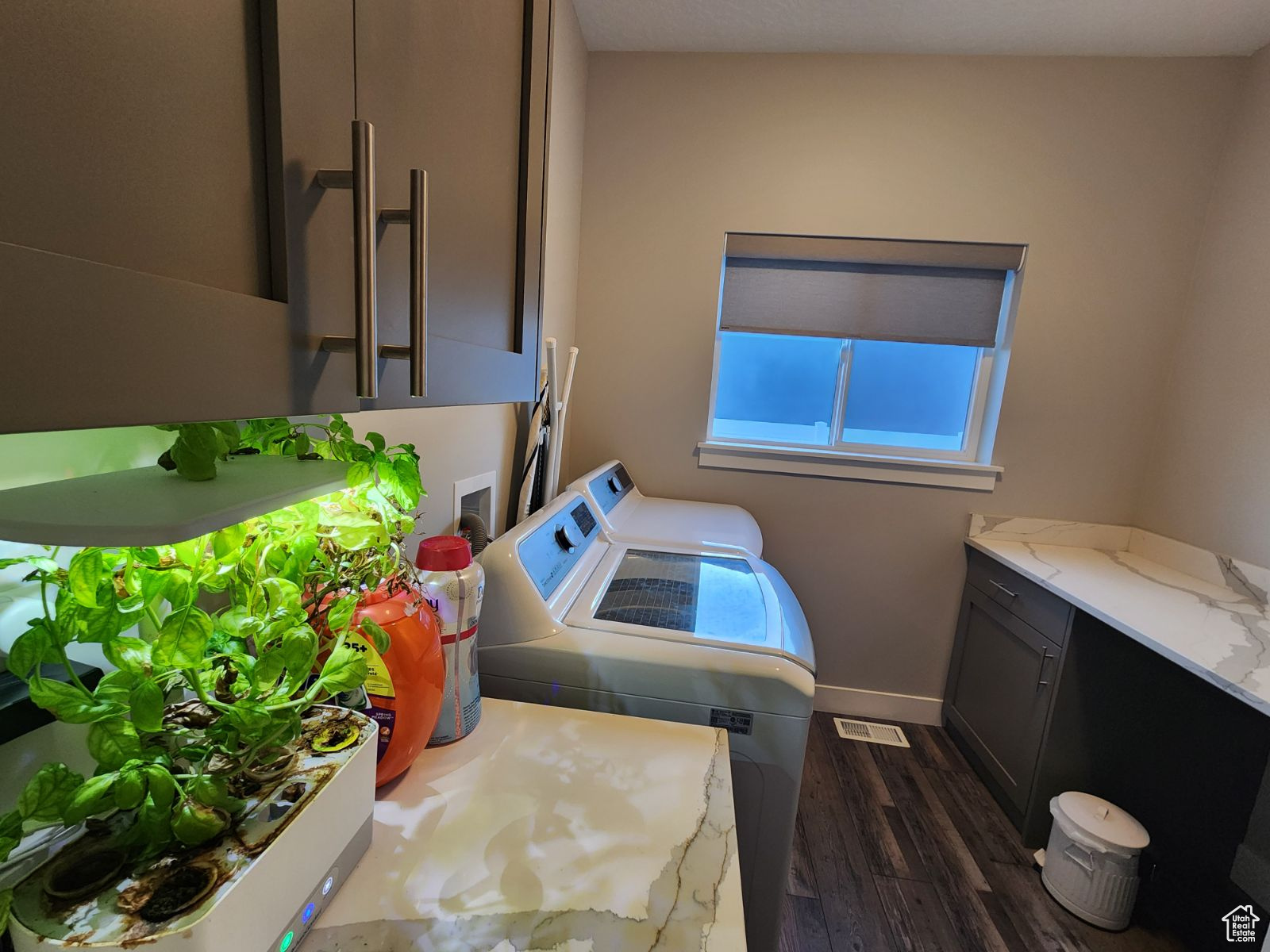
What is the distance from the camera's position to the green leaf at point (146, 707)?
0.40 metres

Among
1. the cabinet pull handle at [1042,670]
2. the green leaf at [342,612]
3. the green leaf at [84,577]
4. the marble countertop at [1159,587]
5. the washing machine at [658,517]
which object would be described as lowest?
the cabinet pull handle at [1042,670]

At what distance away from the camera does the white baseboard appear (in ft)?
7.94

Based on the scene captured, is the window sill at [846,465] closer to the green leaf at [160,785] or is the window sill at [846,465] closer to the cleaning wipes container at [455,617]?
the cleaning wipes container at [455,617]

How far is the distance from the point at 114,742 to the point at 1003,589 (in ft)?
7.89

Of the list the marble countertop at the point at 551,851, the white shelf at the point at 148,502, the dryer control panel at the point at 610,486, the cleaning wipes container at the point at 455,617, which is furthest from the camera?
the dryer control panel at the point at 610,486

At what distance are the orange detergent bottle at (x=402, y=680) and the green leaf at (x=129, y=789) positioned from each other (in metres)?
0.27

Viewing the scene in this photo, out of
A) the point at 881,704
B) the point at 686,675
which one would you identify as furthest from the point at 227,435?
the point at 881,704

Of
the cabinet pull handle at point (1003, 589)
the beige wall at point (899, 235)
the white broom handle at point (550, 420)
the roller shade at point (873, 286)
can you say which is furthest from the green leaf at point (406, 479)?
the cabinet pull handle at point (1003, 589)

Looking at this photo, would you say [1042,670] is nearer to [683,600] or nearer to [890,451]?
[890,451]

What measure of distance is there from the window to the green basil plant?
193cm

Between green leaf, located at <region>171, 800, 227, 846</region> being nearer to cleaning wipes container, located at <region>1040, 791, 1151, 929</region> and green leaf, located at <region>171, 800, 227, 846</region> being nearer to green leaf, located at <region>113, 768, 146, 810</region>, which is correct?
green leaf, located at <region>113, 768, 146, 810</region>

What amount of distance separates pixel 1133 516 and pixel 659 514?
1.94 m

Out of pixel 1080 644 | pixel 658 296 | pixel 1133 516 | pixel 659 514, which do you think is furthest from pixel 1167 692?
pixel 658 296

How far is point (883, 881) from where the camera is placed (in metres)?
1.59
